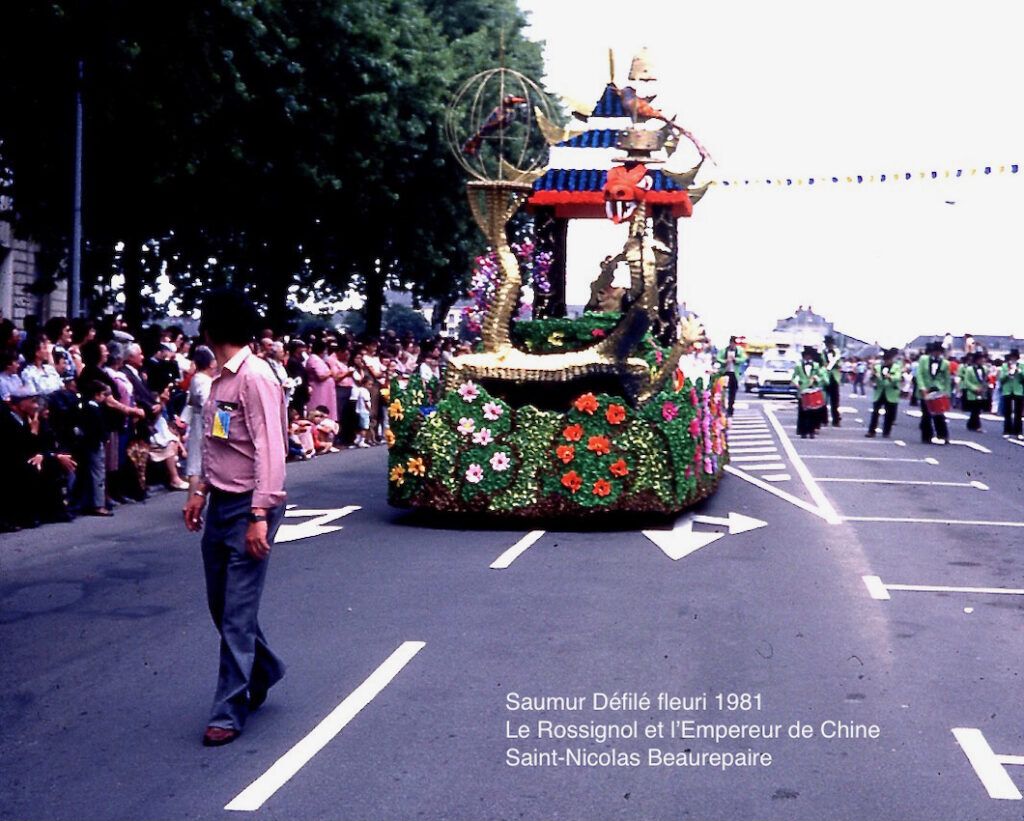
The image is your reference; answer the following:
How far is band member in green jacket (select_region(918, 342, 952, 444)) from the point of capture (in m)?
28.8

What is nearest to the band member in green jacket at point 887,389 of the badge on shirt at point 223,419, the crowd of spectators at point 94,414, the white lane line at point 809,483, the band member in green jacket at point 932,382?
the band member in green jacket at point 932,382

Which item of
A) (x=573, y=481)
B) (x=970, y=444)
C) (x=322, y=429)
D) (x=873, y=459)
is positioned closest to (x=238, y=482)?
(x=573, y=481)

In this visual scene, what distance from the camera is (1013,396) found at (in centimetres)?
3447

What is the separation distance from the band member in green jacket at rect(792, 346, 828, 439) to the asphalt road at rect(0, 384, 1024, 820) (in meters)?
16.0

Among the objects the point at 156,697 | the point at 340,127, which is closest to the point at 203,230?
the point at 340,127

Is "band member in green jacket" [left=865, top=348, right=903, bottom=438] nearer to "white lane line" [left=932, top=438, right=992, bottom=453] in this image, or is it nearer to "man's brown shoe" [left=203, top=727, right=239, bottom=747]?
"white lane line" [left=932, top=438, right=992, bottom=453]

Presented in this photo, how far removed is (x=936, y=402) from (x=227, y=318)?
23.7 m

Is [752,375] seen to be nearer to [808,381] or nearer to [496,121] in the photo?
[808,381]

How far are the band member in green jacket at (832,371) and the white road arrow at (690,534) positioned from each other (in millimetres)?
18475

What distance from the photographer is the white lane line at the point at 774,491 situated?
16922 mm

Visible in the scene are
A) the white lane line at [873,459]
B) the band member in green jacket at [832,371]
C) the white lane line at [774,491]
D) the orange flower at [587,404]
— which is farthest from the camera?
the band member in green jacket at [832,371]

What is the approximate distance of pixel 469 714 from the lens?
724cm

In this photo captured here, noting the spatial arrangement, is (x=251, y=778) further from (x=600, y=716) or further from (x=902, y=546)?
(x=902, y=546)

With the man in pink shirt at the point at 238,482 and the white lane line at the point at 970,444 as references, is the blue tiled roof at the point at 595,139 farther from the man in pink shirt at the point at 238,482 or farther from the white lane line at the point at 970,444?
the man in pink shirt at the point at 238,482
